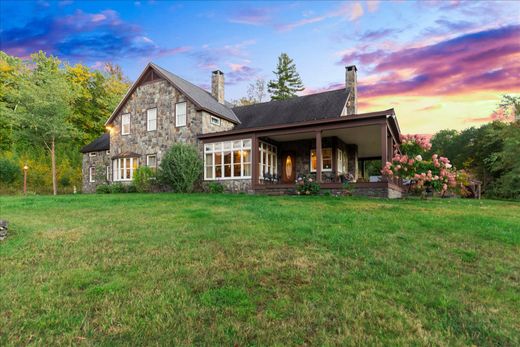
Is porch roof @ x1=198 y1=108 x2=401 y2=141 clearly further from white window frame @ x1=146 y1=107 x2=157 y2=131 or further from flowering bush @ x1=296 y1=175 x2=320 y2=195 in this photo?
white window frame @ x1=146 y1=107 x2=157 y2=131

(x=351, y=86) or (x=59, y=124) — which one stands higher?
(x=351, y=86)

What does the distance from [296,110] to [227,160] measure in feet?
16.6

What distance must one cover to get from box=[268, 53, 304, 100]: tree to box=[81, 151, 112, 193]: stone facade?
87.2 feet

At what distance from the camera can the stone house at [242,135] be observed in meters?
15.3

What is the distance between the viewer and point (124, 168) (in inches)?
780

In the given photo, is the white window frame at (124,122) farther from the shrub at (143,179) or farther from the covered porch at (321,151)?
the covered porch at (321,151)

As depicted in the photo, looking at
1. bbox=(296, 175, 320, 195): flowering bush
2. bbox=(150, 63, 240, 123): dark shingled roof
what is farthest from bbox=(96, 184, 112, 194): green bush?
bbox=(296, 175, 320, 195): flowering bush

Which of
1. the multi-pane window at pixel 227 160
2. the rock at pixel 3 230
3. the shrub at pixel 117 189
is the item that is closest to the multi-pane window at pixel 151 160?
the shrub at pixel 117 189

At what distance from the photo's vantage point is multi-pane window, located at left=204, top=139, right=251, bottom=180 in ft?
52.4

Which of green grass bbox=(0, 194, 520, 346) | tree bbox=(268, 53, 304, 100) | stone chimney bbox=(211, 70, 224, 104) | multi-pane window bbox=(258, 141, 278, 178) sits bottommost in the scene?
green grass bbox=(0, 194, 520, 346)

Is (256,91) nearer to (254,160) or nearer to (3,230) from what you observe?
(254,160)

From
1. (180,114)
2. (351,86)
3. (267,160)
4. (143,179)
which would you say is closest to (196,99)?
(180,114)

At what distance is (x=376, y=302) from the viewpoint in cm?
310

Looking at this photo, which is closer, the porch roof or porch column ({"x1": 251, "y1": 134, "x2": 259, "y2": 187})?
the porch roof
